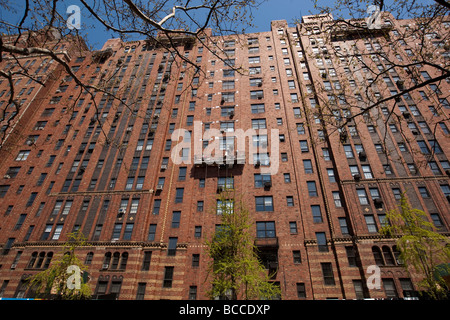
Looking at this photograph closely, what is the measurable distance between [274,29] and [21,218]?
191 ft

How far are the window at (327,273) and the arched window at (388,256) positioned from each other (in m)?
5.70

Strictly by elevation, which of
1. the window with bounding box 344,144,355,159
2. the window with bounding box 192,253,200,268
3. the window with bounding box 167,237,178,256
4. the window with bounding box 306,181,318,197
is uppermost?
the window with bounding box 344,144,355,159

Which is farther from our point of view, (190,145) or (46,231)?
(190,145)

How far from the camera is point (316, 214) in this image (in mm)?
29875

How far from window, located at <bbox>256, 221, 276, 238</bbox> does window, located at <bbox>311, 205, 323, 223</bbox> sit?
5143 millimetres

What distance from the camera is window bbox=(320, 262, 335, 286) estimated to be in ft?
83.6

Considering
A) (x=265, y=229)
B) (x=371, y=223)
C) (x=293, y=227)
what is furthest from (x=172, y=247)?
(x=371, y=223)

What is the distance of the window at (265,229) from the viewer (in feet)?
95.9

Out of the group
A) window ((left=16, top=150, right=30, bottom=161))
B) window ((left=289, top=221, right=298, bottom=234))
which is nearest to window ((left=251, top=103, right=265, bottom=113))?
window ((left=289, top=221, right=298, bottom=234))

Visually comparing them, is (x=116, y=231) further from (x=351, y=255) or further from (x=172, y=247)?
(x=351, y=255)

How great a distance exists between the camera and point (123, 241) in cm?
2958

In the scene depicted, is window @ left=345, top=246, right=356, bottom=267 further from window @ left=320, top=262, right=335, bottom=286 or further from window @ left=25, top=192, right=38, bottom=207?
window @ left=25, top=192, right=38, bottom=207
